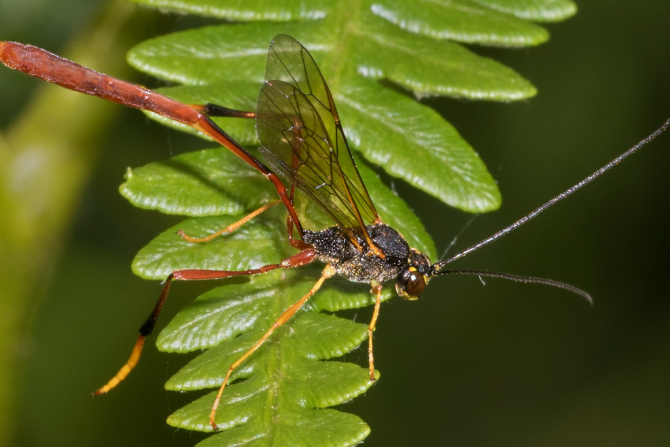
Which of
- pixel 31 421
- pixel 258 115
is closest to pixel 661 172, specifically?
pixel 258 115

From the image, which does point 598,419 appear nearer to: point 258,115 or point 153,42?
point 258,115

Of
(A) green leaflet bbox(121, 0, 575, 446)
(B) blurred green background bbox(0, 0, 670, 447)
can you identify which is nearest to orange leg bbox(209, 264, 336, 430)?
(A) green leaflet bbox(121, 0, 575, 446)

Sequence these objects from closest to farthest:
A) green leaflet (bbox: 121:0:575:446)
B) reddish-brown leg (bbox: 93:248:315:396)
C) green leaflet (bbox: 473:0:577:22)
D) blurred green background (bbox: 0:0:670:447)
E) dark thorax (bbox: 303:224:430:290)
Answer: green leaflet (bbox: 121:0:575:446)
reddish-brown leg (bbox: 93:248:315:396)
dark thorax (bbox: 303:224:430:290)
green leaflet (bbox: 473:0:577:22)
blurred green background (bbox: 0:0:670:447)

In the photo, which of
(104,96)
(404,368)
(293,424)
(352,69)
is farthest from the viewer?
(404,368)

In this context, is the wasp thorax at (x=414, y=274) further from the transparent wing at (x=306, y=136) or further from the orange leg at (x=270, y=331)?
the orange leg at (x=270, y=331)

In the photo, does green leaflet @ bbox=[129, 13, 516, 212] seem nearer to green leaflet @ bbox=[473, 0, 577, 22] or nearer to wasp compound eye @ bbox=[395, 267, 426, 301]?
green leaflet @ bbox=[473, 0, 577, 22]

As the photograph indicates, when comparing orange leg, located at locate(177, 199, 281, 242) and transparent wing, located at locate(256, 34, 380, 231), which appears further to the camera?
transparent wing, located at locate(256, 34, 380, 231)
